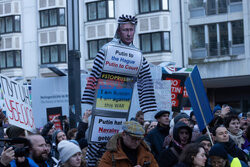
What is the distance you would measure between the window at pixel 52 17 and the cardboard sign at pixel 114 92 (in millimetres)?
29745

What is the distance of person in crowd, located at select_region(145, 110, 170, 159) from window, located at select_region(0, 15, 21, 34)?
101 ft

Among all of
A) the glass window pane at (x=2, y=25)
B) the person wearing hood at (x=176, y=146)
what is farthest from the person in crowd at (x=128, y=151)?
the glass window pane at (x=2, y=25)

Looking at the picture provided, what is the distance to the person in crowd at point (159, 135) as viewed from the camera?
304 inches

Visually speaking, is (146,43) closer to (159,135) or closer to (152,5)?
(152,5)

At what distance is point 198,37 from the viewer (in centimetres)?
3112

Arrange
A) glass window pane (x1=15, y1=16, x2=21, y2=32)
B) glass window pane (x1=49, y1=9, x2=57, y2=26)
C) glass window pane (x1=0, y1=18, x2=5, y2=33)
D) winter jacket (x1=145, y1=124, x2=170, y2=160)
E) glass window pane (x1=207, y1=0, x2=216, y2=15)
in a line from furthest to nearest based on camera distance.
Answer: glass window pane (x1=0, y1=18, x2=5, y2=33)
glass window pane (x1=15, y1=16, x2=21, y2=32)
glass window pane (x1=49, y1=9, x2=57, y2=26)
glass window pane (x1=207, y1=0, x2=216, y2=15)
winter jacket (x1=145, y1=124, x2=170, y2=160)

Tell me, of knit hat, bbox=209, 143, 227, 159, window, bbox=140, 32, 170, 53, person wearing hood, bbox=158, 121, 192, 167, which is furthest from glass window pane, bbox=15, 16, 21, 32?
knit hat, bbox=209, 143, 227, 159

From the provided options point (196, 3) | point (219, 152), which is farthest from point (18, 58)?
point (219, 152)

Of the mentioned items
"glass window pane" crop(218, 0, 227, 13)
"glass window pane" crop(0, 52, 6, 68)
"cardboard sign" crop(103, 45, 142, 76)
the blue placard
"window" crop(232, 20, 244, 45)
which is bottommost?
the blue placard

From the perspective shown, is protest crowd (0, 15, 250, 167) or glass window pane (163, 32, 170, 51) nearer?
protest crowd (0, 15, 250, 167)

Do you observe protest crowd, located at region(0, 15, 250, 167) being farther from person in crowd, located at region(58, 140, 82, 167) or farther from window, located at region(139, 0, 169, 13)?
window, located at region(139, 0, 169, 13)

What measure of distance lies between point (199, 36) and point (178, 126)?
81.2ft

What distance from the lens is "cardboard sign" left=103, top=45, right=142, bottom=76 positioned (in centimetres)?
667

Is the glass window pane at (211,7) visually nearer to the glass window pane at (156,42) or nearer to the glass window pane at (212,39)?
the glass window pane at (212,39)
